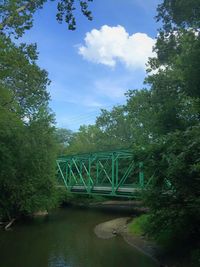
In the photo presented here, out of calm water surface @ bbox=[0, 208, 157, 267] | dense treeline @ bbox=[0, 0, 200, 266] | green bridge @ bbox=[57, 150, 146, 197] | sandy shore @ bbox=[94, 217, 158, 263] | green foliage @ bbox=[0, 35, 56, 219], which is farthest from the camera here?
green bridge @ bbox=[57, 150, 146, 197]

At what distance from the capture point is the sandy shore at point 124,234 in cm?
1770

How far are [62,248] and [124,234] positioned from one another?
5.26 meters

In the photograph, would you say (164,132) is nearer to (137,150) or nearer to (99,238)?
(137,150)

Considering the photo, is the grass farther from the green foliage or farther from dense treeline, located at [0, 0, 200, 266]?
the green foliage

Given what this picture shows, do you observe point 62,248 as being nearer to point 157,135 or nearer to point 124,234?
point 124,234

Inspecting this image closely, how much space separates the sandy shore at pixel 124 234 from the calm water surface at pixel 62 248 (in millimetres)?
388

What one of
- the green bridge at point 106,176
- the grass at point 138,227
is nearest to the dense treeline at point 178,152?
the grass at point 138,227

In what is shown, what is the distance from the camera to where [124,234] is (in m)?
22.5

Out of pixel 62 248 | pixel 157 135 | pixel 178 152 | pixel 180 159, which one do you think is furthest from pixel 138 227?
pixel 180 159

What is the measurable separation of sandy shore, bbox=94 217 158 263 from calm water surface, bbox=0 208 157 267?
388 millimetres

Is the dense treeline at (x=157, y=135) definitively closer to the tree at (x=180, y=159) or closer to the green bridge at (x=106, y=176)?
the tree at (x=180, y=159)

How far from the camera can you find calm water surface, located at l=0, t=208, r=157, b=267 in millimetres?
15602

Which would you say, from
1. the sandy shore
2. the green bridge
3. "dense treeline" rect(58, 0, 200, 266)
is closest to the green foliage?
the sandy shore

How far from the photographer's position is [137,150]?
15.5 metres
